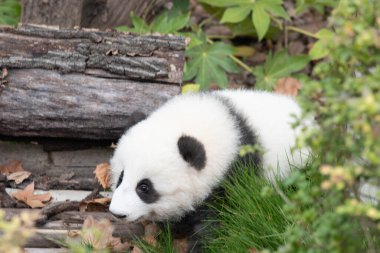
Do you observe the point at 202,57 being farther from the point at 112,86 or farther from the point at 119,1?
the point at 112,86

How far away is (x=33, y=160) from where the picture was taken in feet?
17.3

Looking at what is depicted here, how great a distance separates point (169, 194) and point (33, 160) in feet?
5.14

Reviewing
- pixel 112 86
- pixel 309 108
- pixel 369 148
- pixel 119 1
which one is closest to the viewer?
pixel 369 148

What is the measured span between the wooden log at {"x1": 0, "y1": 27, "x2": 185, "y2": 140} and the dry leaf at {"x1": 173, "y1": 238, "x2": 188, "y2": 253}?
993 mm

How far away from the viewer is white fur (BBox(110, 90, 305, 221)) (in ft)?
13.2

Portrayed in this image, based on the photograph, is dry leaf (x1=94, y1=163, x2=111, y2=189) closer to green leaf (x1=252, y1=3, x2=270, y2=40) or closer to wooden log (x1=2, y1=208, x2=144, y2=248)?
wooden log (x1=2, y1=208, x2=144, y2=248)

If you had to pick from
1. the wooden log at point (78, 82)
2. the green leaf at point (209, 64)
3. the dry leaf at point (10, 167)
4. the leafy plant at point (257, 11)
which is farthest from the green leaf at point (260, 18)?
the dry leaf at point (10, 167)

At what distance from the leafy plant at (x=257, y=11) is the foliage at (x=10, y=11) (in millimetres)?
1614

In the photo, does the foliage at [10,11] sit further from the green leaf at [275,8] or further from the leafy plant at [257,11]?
the green leaf at [275,8]

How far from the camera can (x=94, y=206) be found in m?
4.80

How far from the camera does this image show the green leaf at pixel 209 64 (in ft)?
20.0

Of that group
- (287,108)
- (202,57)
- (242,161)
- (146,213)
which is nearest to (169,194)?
(146,213)

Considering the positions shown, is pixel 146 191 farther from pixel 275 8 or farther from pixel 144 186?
pixel 275 8

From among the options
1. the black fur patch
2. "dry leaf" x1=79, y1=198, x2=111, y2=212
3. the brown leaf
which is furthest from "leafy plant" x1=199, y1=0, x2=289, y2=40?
"dry leaf" x1=79, y1=198, x2=111, y2=212
